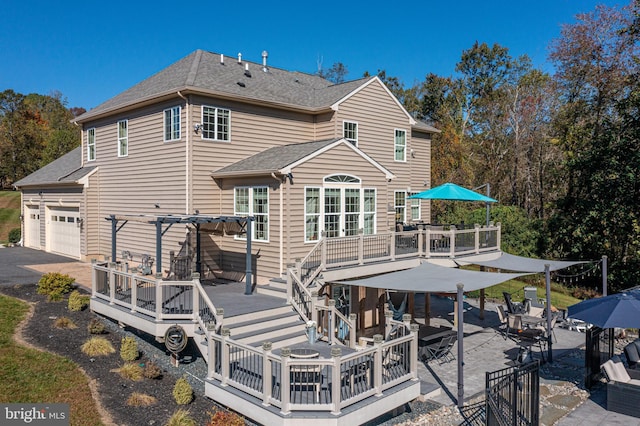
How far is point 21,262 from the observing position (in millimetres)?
21094

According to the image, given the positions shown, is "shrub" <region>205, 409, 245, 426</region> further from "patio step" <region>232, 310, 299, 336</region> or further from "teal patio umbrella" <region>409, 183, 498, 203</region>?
"teal patio umbrella" <region>409, 183, 498, 203</region>

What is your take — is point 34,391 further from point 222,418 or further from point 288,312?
point 288,312

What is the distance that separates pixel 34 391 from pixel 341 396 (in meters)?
5.91

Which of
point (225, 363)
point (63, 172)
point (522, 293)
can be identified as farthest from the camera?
point (63, 172)

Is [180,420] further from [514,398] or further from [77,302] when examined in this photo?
[77,302]

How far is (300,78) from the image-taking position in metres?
22.5

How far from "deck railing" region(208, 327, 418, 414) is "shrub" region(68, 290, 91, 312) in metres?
6.65

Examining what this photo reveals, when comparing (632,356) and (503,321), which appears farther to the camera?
(503,321)

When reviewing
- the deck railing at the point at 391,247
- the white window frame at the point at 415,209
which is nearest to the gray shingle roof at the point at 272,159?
the deck railing at the point at 391,247

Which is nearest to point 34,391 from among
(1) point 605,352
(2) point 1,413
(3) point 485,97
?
(2) point 1,413

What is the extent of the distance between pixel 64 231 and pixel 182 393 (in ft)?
57.7

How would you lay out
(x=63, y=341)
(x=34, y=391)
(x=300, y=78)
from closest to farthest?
(x=34, y=391) → (x=63, y=341) → (x=300, y=78)

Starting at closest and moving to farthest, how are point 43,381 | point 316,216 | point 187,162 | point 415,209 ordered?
1. point 43,381
2. point 316,216
3. point 187,162
4. point 415,209

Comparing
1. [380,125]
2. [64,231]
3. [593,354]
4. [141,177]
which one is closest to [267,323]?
[593,354]
